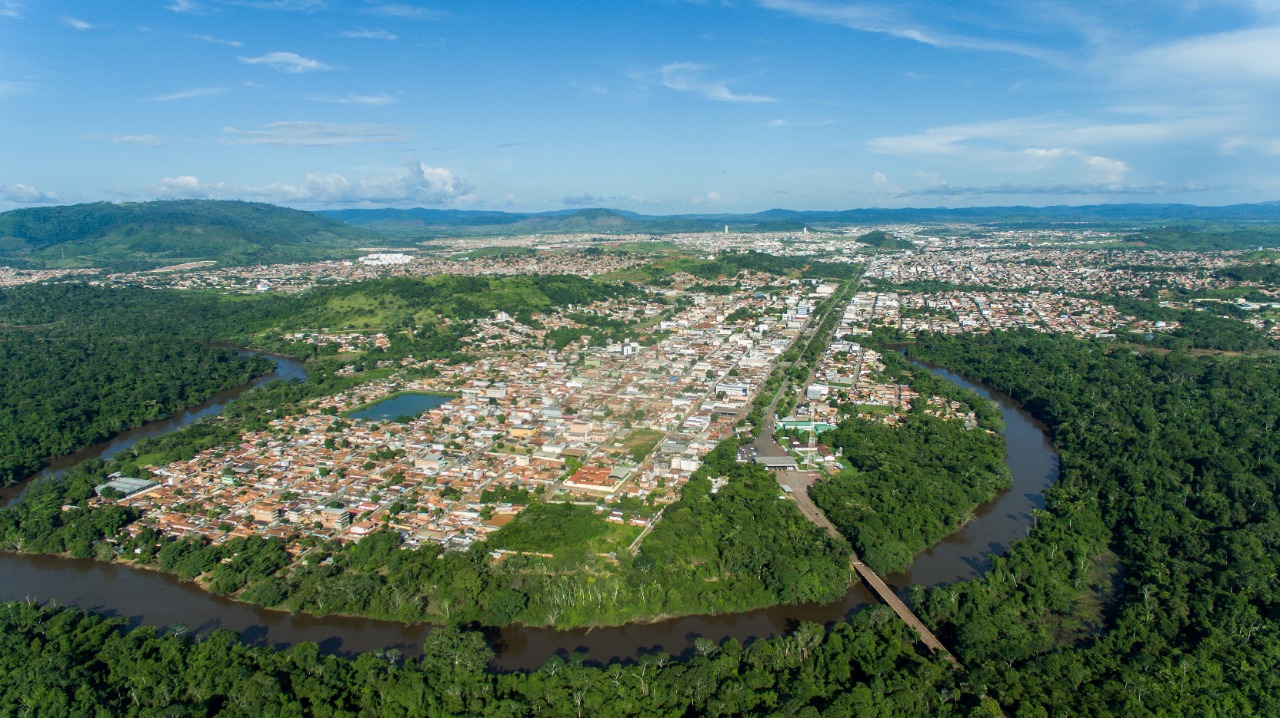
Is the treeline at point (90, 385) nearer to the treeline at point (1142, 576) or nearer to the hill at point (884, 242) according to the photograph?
the treeline at point (1142, 576)

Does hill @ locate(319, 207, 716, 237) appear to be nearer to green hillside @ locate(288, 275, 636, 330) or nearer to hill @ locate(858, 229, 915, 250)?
hill @ locate(858, 229, 915, 250)

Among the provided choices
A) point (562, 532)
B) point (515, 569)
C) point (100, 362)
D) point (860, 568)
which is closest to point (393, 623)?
point (515, 569)

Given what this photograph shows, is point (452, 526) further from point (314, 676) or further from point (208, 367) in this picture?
point (208, 367)

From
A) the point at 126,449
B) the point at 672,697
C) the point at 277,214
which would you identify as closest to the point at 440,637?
the point at 672,697

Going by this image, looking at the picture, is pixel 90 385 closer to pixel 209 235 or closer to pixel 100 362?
pixel 100 362

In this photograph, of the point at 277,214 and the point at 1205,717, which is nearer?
the point at 1205,717

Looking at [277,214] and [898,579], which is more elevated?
[277,214]

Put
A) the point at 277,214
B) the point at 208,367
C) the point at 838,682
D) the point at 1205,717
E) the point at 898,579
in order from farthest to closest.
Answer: the point at 277,214 → the point at 208,367 → the point at 898,579 → the point at 838,682 → the point at 1205,717
